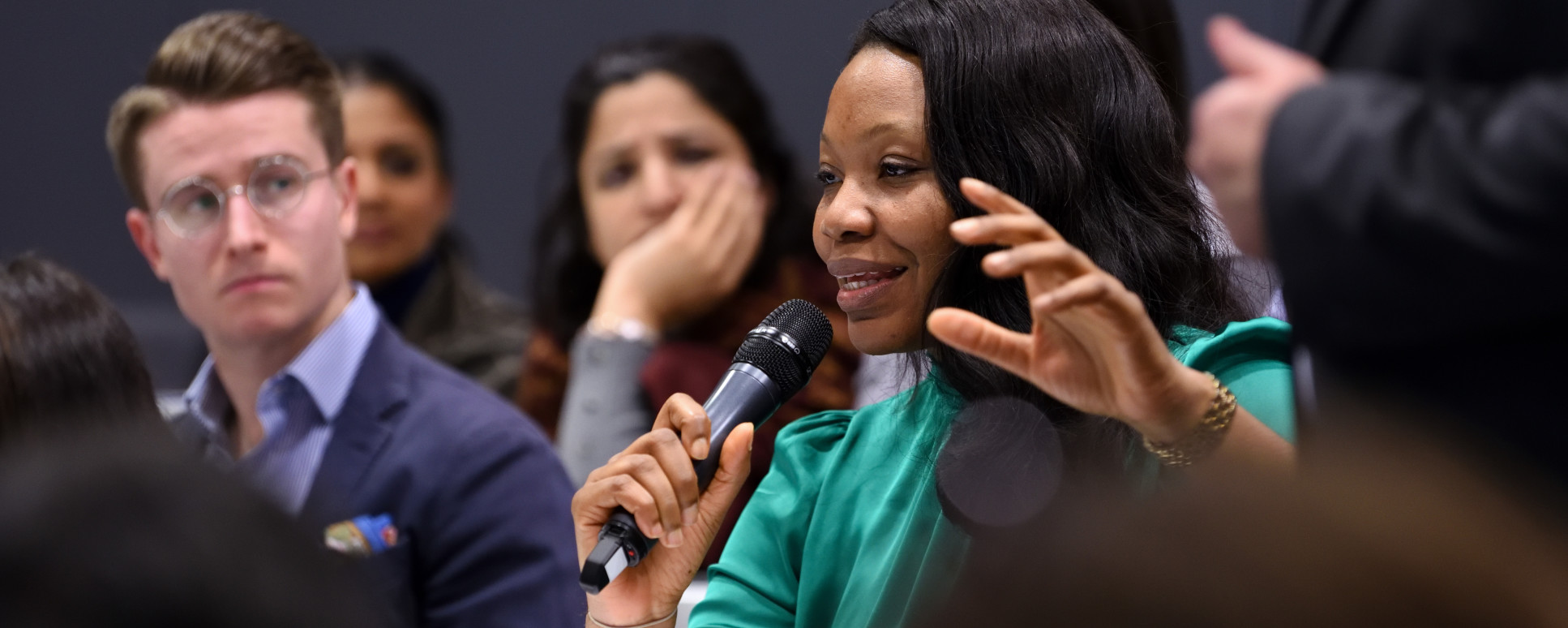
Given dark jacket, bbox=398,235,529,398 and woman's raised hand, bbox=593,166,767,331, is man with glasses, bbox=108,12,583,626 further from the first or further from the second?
dark jacket, bbox=398,235,529,398

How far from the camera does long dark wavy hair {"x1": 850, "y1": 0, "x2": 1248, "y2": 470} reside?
153cm

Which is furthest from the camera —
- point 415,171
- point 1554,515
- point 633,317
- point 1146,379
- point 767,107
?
point 415,171

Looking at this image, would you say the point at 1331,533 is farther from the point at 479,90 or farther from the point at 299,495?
the point at 479,90

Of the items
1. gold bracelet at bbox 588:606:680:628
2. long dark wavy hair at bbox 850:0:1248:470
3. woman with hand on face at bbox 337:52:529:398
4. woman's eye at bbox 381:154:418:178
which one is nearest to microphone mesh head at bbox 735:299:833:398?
long dark wavy hair at bbox 850:0:1248:470

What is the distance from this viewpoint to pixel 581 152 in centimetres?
333

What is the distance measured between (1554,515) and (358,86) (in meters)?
3.54

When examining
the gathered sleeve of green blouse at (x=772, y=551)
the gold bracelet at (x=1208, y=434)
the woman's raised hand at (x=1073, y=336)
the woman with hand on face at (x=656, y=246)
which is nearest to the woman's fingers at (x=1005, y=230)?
the woman's raised hand at (x=1073, y=336)

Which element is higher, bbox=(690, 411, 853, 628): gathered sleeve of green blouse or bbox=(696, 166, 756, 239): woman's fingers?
bbox=(690, 411, 853, 628): gathered sleeve of green blouse

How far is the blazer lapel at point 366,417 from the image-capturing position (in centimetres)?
221

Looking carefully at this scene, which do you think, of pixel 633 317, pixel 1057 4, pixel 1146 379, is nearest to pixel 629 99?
pixel 633 317

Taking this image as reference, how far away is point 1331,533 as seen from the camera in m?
0.55

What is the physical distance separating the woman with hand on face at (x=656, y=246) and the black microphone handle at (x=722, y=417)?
3.74ft

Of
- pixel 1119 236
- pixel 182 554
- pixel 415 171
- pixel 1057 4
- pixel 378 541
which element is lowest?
pixel 415 171

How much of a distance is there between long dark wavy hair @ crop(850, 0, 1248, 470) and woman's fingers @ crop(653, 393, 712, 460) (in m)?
0.27
